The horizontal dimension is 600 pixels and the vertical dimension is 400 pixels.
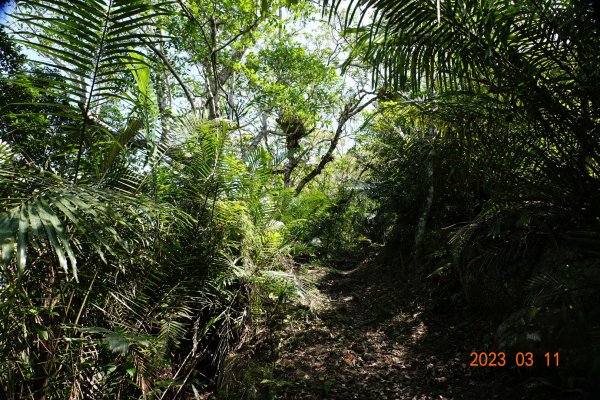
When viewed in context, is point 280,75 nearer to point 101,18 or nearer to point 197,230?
point 197,230

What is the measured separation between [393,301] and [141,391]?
11.7 ft

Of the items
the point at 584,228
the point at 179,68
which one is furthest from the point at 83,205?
the point at 179,68

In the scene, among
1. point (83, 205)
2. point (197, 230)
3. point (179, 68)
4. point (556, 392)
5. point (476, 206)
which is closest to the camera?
point (83, 205)

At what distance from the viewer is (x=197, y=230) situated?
Answer: 3.56m

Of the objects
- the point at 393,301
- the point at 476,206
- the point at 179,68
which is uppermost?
the point at 179,68

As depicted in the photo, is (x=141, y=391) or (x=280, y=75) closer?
(x=141, y=391)
